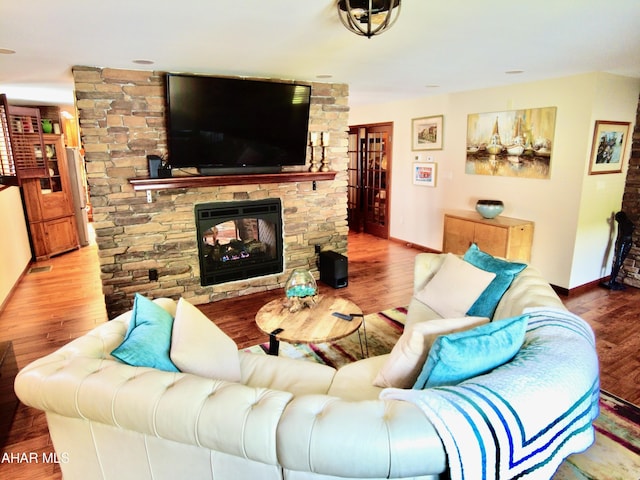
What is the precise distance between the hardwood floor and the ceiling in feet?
7.63

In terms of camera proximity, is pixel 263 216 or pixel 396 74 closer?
pixel 396 74

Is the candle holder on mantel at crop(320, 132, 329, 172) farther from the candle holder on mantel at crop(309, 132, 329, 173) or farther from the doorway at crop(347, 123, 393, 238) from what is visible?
the doorway at crop(347, 123, 393, 238)

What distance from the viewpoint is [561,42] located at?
2770mm

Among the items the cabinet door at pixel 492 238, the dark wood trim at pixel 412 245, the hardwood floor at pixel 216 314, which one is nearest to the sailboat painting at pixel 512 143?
the cabinet door at pixel 492 238

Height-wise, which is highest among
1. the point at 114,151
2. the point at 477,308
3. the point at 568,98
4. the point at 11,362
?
the point at 568,98

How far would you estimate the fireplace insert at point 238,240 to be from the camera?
4262 mm

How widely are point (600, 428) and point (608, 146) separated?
3.22m

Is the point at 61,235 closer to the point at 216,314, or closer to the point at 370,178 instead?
the point at 216,314

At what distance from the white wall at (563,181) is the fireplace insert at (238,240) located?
2.74 metres

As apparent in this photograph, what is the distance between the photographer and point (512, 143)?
475cm

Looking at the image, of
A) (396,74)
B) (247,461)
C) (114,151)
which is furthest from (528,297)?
(114,151)

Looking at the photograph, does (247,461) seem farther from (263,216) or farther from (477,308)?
(263,216)

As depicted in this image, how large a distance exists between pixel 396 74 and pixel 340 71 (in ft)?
1.93

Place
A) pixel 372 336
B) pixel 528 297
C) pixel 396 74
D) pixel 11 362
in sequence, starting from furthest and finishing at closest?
pixel 396 74, pixel 372 336, pixel 11 362, pixel 528 297
